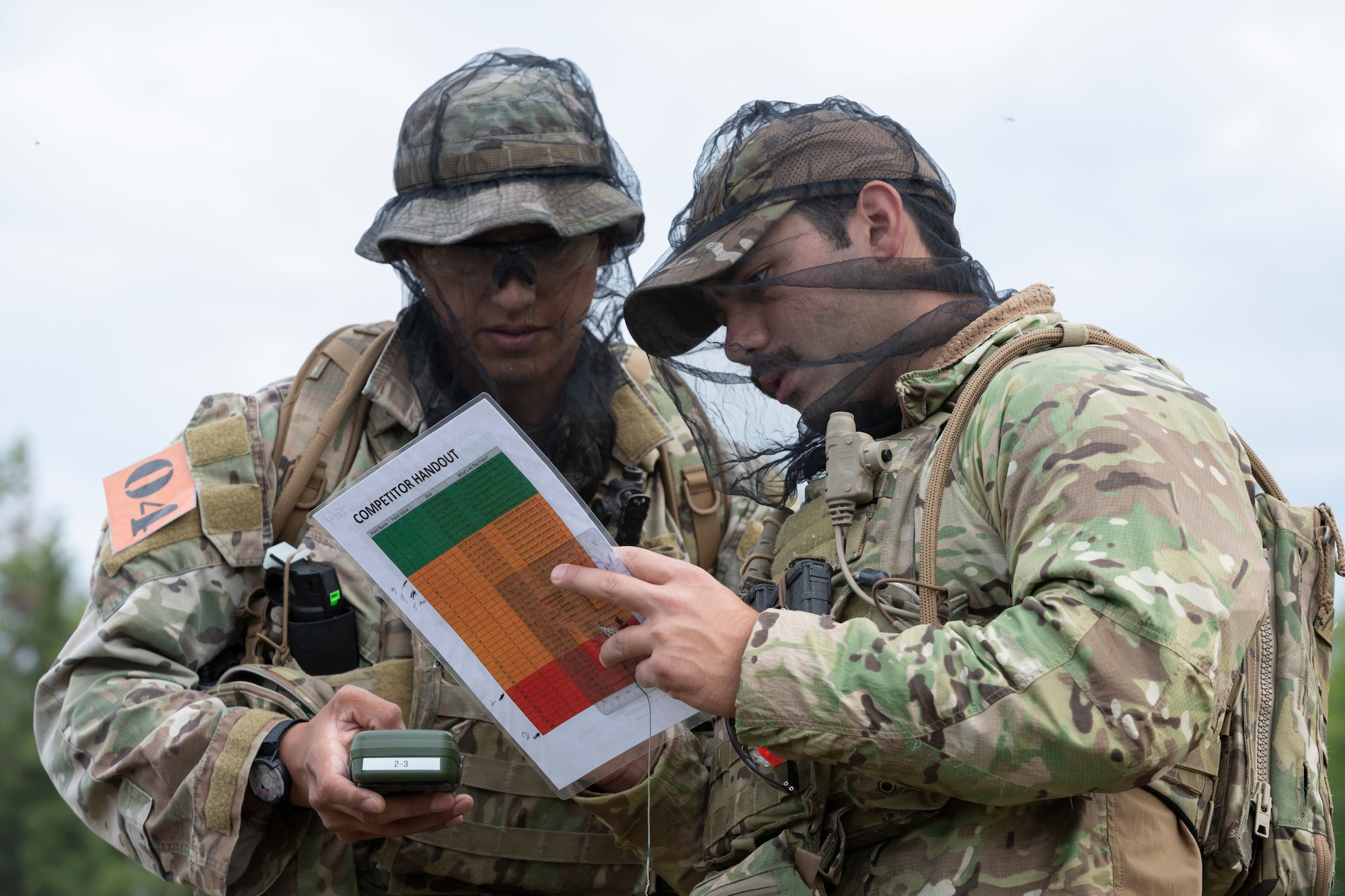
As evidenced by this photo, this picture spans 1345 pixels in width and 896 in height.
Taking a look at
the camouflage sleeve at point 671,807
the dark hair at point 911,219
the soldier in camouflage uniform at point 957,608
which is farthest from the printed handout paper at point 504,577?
the dark hair at point 911,219

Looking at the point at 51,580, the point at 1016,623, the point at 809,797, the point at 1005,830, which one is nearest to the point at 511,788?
the point at 809,797

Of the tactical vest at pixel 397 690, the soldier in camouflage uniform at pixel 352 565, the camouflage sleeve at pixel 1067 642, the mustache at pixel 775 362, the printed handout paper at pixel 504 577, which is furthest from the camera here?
the tactical vest at pixel 397 690

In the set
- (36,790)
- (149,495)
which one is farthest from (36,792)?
(149,495)

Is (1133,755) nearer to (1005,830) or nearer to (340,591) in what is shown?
(1005,830)

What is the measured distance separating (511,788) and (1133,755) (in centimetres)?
232

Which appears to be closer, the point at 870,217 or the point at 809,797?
the point at 809,797

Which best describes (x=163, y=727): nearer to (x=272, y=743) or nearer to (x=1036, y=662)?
(x=272, y=743)

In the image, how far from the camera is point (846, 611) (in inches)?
105

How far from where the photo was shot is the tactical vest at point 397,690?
3895 mm

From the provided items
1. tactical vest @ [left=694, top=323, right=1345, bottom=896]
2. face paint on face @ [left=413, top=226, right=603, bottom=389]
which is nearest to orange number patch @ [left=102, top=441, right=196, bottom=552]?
face paint on face @ [left=413, top=226, right=603, bottom=389]

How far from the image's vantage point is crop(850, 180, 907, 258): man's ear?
120 inches

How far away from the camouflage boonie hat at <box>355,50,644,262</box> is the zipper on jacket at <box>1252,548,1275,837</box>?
8.42ft

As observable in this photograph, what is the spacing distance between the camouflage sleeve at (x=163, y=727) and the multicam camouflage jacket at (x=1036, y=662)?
1670 mm

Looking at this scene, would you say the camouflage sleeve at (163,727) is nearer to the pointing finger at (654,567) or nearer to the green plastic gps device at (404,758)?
the green plastic gps device at (404,758)
